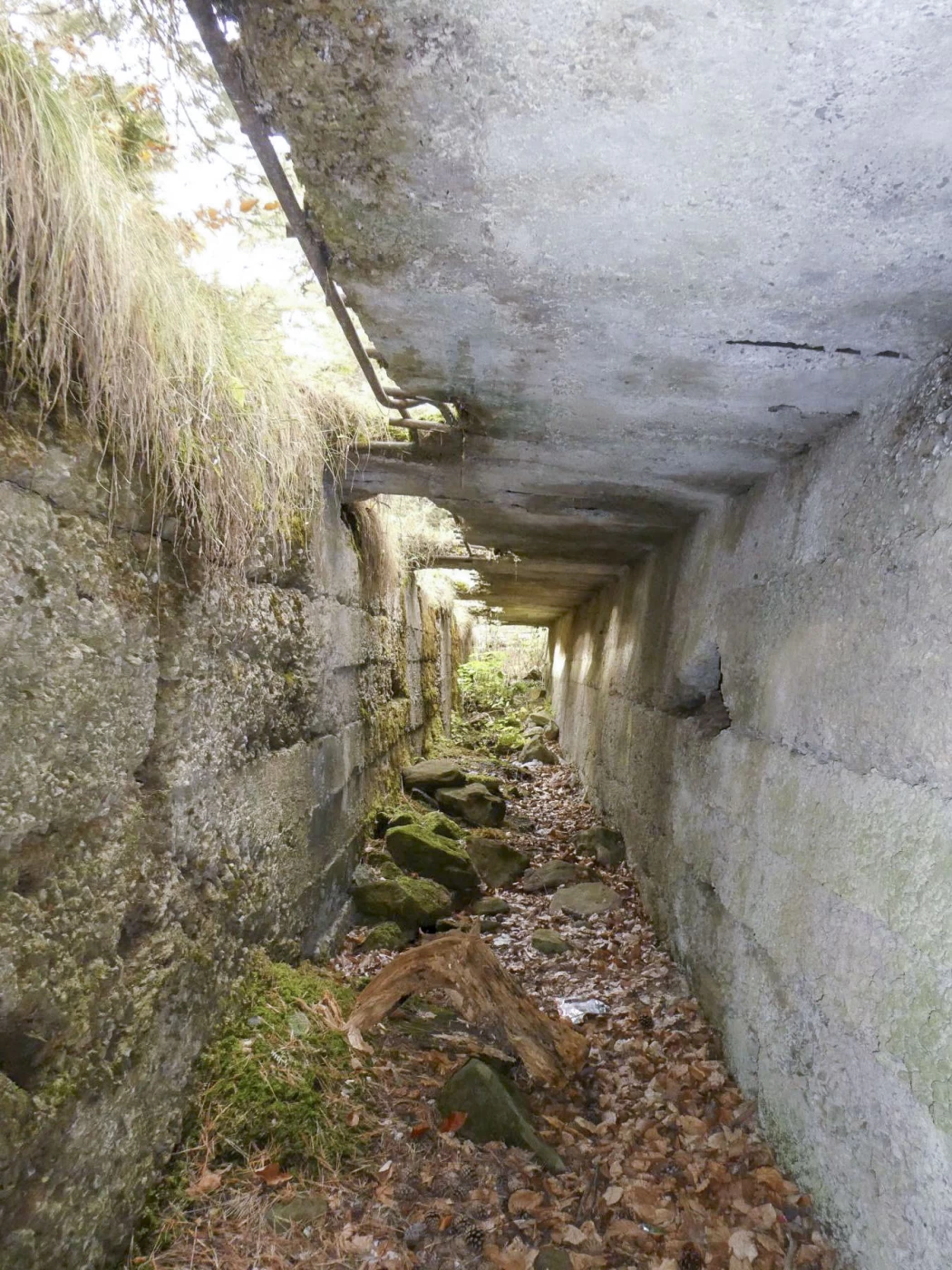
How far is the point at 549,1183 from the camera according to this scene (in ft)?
9.02

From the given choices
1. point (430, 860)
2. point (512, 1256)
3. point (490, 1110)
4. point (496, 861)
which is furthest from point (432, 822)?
point (512, 1256)

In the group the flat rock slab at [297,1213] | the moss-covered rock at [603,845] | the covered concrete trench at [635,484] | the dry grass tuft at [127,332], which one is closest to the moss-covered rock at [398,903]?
the covered concrete trench at [635,484]

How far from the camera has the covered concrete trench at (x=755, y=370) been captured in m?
1.29

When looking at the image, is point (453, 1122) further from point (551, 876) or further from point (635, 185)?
point (635, 185)

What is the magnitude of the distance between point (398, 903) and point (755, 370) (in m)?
3.68

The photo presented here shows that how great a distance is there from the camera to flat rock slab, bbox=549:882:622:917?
527cm

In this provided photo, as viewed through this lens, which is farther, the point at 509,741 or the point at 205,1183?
the point at 509,741

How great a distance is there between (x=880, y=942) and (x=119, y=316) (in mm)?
2816

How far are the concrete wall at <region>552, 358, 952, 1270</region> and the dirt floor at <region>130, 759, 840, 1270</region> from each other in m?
0.22

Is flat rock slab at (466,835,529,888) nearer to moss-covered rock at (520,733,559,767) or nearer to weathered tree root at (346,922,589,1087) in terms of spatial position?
weathered tree root at (346,922,589,1087)

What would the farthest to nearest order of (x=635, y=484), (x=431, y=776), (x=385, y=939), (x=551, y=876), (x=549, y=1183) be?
(x=431, y=776)
(x=551, y=876)
(x=385, y=939)
(x=635, y=484)
(x=549, y=1183)

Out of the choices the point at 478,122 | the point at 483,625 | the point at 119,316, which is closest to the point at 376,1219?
the point at 119,316

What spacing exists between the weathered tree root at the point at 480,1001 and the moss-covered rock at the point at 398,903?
2.24ft

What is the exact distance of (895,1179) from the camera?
206 centimetres
